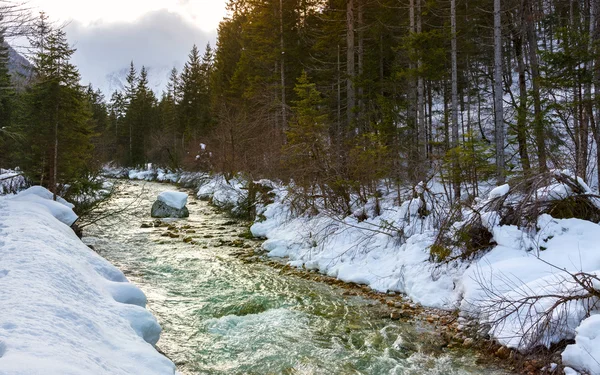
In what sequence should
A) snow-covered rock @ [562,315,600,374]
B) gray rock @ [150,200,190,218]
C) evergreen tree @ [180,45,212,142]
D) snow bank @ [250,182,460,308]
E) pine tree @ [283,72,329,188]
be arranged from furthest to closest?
evergreen tree @ [180,45,212,142]
gray rock @ [150,200,190,218]
pine tree @ [283,72,329,188]
snow bank @ [250,182,460,308]
snow-covered rock @ [562,315,600,374]

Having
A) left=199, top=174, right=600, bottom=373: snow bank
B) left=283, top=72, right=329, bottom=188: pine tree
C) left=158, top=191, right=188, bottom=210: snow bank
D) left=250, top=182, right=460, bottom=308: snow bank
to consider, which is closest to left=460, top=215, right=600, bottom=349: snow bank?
left=199, top=174, right=600, bottom=373: snow bank

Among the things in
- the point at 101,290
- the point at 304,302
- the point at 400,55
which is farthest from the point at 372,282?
the point at 400,55

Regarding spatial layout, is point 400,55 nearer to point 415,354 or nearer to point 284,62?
point 284,62

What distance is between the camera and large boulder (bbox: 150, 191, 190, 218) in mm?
19016

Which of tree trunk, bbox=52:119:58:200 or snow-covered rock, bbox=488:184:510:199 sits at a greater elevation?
tree trunk, bbox=52:119:58:200

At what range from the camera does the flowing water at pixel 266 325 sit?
5590 millimetres

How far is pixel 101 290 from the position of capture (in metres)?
5.32

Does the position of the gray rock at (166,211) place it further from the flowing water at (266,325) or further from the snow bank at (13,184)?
the flowing water at (266,325)

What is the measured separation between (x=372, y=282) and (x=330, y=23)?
57.4 ft

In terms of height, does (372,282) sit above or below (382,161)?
below

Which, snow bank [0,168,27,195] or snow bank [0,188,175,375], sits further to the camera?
snow bank [0,168,27,195]

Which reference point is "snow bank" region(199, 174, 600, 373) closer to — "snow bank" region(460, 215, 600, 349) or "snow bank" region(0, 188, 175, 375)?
"snow bank" region(460, 215, 600, 349)

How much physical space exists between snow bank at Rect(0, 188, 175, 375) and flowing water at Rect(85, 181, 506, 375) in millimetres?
1194

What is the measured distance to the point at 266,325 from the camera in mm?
6969
